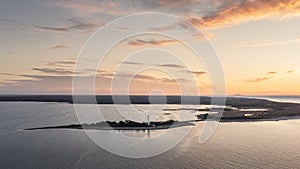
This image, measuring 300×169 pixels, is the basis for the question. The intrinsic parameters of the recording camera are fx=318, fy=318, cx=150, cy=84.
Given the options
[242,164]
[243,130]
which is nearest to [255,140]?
[243,130]

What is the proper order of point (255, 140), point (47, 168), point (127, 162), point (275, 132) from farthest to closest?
1. point (275, 132)
2. point (255, 140)
3. point (127, 162)
4. point (47, 168)

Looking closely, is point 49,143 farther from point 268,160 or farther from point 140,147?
point 268,160

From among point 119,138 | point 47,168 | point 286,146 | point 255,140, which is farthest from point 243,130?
point 47,168

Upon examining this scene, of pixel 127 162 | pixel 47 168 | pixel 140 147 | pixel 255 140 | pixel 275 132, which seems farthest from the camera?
pixel 275 132

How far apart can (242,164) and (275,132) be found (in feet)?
78.9

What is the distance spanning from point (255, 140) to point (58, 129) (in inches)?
1267

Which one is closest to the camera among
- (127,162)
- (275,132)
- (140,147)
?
(127,162)

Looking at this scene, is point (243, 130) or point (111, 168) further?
point (243, 130)

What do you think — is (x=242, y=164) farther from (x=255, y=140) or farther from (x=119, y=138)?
(x=119, y=138)

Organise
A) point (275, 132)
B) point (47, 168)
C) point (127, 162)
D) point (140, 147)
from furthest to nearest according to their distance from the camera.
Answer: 1. point (275, 132)
2. point (140, 147)
3. point (127, 162)
4. point (47, 168)

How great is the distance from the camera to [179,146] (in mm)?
39625

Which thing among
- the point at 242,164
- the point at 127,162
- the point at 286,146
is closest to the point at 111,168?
the point at 127,162

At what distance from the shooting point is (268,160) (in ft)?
105

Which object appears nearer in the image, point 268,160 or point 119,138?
point 268,160
